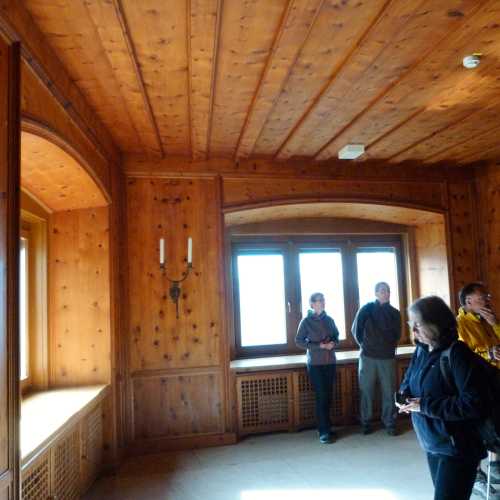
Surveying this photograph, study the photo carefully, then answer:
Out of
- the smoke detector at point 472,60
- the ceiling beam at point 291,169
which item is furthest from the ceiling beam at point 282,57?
the smoke detector at point 472,60

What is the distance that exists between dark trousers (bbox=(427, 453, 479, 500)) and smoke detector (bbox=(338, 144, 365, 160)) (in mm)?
2839

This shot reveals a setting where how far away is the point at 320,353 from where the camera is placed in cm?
440

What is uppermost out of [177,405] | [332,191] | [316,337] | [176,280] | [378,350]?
[332,191]

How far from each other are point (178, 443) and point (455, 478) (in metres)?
2.86

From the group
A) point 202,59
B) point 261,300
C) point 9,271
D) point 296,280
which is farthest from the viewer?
point 296,280

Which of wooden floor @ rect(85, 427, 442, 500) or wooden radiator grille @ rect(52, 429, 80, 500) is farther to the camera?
wooden floor @ rect(85, 427, 442, 500)

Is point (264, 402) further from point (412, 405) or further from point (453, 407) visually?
point (453, 407)

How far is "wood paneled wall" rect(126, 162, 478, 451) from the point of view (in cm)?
419

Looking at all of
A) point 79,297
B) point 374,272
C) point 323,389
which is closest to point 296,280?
point 374,272

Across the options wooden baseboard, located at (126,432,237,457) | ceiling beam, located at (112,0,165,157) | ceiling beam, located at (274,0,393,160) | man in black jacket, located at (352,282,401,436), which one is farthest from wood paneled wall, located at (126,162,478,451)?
man in black jacket, located at (352,282,401,436)

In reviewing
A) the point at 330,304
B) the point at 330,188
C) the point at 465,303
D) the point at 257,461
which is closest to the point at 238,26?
the point at 465,303

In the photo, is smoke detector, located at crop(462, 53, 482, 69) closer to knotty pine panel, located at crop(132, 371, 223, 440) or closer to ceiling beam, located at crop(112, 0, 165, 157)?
ceiling beam, located at crop(112, 0, 165, 157)

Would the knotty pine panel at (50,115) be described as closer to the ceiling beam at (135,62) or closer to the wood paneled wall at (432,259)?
the ceiling beam at (135,62)

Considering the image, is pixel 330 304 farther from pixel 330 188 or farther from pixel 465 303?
pixel 465 303
